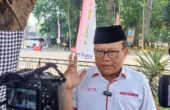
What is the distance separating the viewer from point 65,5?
42.6ft

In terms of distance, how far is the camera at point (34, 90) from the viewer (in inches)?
23.1

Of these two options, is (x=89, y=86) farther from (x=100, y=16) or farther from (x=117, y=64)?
(x=100, y=16)

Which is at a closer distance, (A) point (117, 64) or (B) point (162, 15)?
(A) point (117, 64)

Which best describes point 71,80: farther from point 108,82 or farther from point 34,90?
point 34,90

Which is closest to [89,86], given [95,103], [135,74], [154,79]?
[95,103]

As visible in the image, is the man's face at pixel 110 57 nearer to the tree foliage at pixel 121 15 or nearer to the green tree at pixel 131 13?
the tree foliage at pixel 121 15

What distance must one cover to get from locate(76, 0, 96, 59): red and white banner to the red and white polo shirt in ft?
6.83

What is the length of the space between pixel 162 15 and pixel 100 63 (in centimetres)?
1265

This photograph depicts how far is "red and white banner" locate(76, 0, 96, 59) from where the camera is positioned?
11.1ft

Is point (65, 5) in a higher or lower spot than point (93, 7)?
higher

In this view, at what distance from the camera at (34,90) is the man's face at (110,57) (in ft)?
1.60

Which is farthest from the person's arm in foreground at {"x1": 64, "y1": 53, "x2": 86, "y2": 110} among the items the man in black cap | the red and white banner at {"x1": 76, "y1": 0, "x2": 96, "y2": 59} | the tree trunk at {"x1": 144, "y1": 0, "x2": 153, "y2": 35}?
the tree trunk at {"x1": 144, "y1": 0, "x2": 153, "y2": 35}

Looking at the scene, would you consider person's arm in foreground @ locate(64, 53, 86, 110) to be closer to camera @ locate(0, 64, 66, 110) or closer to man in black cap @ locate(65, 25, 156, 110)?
man in black cap @ locate(65, 25, 156, 110)

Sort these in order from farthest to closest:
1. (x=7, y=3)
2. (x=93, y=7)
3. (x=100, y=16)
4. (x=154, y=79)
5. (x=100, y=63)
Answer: (x=100, y=16) → (x=154, y=79) → (x=93, y=7) → (x=7, y=3) → (x=100, y=63)
